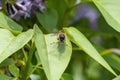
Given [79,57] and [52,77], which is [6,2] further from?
[79,57]

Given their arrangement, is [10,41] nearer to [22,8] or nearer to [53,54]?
[53,54]

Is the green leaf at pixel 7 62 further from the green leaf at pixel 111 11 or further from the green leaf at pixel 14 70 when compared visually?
the green leaf at pixel 111 11

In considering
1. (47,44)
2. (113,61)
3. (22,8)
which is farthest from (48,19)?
(47,44)

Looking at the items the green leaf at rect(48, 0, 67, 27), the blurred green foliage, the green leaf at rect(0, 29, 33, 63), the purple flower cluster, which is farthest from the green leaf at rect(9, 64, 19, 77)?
the green leaf at rect(48, 0, 67, 27)

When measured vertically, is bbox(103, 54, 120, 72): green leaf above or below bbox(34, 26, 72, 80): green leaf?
below

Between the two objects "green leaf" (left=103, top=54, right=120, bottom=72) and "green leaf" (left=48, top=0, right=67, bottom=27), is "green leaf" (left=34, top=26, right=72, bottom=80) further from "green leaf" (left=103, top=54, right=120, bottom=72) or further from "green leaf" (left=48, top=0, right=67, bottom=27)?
"green leaf" (left=48, top=0, right=67, bottom=27)

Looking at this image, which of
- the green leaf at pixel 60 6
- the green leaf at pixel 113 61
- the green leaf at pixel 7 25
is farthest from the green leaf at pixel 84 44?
the green leaf at pixel 60 6
